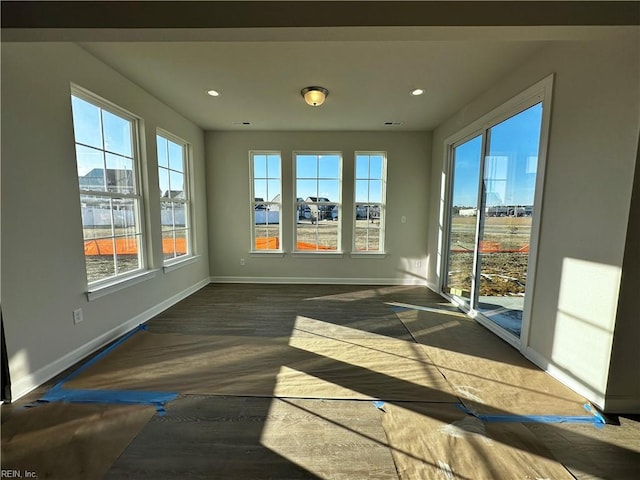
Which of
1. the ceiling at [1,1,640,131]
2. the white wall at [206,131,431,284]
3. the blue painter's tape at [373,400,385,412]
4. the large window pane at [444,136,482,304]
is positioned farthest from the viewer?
the white wall at [206,131,431,284]

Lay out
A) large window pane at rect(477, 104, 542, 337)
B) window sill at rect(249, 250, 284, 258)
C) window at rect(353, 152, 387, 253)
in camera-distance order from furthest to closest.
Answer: window sill at rect(249, 250, 284, 258)
window at rect(353, 152, 387, 253)
large window pane at rect(477, 104, 542, 337)

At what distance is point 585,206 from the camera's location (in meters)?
1.94

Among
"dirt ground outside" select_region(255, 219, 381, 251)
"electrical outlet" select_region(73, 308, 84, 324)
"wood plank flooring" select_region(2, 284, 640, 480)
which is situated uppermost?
"dirt ground outside" select_region(255, 219, 381, 251)

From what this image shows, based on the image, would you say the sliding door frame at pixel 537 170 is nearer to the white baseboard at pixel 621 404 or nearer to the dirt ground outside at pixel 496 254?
the dirt ground outside at pixel 496 254

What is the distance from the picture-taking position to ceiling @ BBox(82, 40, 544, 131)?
2287mm

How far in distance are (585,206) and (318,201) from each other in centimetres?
363

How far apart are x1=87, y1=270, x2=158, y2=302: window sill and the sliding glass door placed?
407 cm

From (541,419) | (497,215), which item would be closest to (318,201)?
(497,215)

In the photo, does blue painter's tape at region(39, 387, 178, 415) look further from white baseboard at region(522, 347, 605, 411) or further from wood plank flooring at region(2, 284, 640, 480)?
white baseboard at region(522, 347, 605, 411)

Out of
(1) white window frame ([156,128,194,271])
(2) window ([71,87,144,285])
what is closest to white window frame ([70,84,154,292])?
(2) window ([71,87,144,285])

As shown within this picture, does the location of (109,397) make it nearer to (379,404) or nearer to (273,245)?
(379,404)

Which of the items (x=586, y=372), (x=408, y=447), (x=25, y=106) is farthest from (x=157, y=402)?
(x=586, y=372)

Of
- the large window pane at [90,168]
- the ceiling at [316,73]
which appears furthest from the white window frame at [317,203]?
the large window pane at [90,168]

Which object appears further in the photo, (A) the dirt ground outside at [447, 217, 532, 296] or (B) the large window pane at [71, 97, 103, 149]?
(A) the dirt ground outside at [447, 217, 532, 296]
